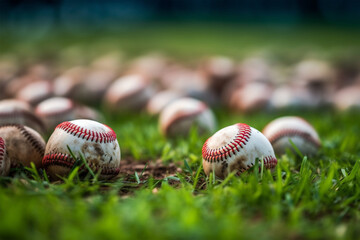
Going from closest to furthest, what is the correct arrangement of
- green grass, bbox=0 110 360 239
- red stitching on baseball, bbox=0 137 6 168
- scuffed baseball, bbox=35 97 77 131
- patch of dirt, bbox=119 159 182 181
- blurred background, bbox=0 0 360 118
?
green grass, bbox=0 110 360 239
red stitching on baseball, bbox=0 137 6 168
patch of dirt, bbox=119 159 182 181
scuffed baseball, bbox=35 97 77 131
blurred background, bbox=0 0 360 118

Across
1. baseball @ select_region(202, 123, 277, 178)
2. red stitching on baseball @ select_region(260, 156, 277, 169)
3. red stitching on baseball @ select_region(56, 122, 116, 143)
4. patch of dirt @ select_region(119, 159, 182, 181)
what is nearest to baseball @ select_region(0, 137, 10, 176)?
red stitching on baseball @ select_region(56, 122, 116, 143)

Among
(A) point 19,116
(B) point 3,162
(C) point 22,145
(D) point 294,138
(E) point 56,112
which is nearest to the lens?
(B) point 3,162

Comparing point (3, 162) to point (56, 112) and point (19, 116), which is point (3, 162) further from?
point (56, 112)

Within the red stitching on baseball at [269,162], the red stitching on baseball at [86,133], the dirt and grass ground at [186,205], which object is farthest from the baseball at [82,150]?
the red stitching on baseball at [269,162]

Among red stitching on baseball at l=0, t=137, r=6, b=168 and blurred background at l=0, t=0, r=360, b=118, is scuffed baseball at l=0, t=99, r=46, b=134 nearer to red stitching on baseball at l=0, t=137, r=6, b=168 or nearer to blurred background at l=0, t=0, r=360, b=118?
red stitching on baseball at l=0, t=137, r=6, b=168

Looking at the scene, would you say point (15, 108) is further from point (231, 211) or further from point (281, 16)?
point (281, 16)

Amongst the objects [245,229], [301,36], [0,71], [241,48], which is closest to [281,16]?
[301,36]

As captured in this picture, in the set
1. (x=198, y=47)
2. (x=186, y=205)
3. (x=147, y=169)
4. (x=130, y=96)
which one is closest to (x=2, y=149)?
(x=147, y=169)
